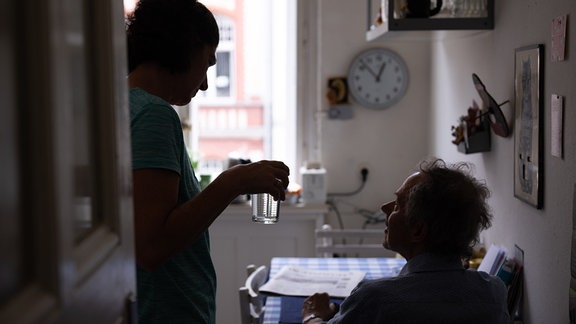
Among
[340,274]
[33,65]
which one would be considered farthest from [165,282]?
[340,274]

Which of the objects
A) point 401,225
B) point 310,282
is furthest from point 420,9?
point 401,225

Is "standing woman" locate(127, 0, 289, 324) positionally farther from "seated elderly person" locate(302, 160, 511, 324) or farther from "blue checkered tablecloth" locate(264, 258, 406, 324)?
"blue checkered tablecloth" locate(264, 258, 406, 324)

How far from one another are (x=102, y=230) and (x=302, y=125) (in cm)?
314

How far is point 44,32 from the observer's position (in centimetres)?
64

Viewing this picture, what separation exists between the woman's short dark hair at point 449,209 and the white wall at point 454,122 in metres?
0.22

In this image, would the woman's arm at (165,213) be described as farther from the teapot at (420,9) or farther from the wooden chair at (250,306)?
the teapot at (420,9)

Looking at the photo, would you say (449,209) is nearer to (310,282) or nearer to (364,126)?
(310,282)

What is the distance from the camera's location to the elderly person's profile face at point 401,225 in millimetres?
1622

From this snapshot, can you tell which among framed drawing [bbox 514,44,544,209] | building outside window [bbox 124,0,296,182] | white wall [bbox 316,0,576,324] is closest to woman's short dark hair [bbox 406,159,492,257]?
white wall [bbox 316,0,576,324]

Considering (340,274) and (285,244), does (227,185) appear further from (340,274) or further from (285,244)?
(285,244)

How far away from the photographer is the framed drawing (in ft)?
6.00

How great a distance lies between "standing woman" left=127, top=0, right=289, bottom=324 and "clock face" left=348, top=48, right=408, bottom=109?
2473 mm

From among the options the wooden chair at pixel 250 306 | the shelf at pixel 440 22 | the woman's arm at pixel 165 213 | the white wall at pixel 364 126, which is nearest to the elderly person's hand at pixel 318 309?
the wooden chair at pixel 250 306

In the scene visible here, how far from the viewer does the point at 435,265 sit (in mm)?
1549
